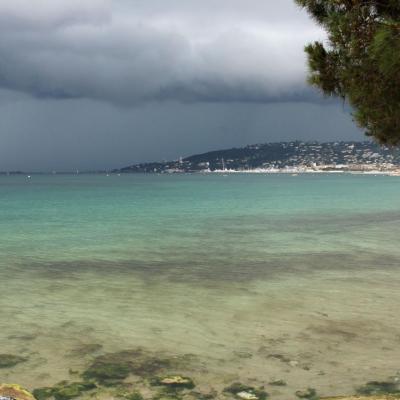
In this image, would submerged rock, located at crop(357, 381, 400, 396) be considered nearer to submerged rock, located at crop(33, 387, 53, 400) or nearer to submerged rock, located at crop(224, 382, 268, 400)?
submerged rock, located at crop(224, 382, 268, 400)

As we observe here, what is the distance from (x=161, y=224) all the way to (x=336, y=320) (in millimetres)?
33186

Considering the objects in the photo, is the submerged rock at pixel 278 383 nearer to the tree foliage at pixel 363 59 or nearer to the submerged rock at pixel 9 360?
the submerged rock at pixel 9 360

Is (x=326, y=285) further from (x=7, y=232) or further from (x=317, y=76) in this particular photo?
(x=7, y=232)

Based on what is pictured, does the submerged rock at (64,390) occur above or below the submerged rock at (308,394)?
above

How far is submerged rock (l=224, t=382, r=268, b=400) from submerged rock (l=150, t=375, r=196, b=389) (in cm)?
82

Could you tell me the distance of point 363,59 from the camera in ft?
38.7

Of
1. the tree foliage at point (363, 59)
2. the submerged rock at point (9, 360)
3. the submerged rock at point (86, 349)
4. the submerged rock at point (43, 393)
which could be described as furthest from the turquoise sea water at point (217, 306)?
the tree foliage at point (363, 59)

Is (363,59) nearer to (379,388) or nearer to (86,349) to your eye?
(379,388)

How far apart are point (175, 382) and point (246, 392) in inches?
60.4

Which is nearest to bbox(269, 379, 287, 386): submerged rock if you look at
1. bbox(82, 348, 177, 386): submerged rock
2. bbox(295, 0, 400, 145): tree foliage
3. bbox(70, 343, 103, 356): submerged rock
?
bbox(82, 348, 177, 386): submerged rock

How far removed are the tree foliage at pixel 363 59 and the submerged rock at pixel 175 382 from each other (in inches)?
308

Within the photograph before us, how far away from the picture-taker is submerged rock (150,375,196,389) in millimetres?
10000

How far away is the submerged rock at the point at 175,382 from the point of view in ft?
32.8

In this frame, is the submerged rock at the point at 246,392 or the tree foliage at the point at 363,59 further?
the tree foliage at the point at 363,59
